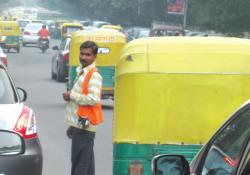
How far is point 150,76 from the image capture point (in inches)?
328

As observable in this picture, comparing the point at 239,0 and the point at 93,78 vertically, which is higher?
the point at 93,78

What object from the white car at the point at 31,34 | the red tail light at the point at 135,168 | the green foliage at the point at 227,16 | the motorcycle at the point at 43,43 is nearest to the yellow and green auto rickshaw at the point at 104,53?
the red tail light at the point at 135,168

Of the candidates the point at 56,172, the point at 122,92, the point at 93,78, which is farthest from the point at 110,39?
the point at 122,92

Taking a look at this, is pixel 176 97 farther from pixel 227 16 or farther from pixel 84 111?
pixel 227 16

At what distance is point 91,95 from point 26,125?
74 cm

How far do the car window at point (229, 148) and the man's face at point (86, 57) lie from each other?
14.6ft

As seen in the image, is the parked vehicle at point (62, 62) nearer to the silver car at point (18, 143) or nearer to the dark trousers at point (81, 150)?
the dark trousers at point (81, 150)

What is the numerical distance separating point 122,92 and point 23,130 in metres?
1.40

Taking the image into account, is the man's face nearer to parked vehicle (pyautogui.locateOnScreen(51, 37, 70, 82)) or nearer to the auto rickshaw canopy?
the auto rickshaw canopy

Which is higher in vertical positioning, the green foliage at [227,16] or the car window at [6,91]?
the car window at [6,91]

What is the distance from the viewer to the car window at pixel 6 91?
389 inches

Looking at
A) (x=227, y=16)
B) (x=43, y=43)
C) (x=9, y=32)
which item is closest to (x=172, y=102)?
(x=227, y=16)

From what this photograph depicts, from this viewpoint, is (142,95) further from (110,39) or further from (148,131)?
(110,39)

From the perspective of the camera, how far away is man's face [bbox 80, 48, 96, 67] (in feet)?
31.7
